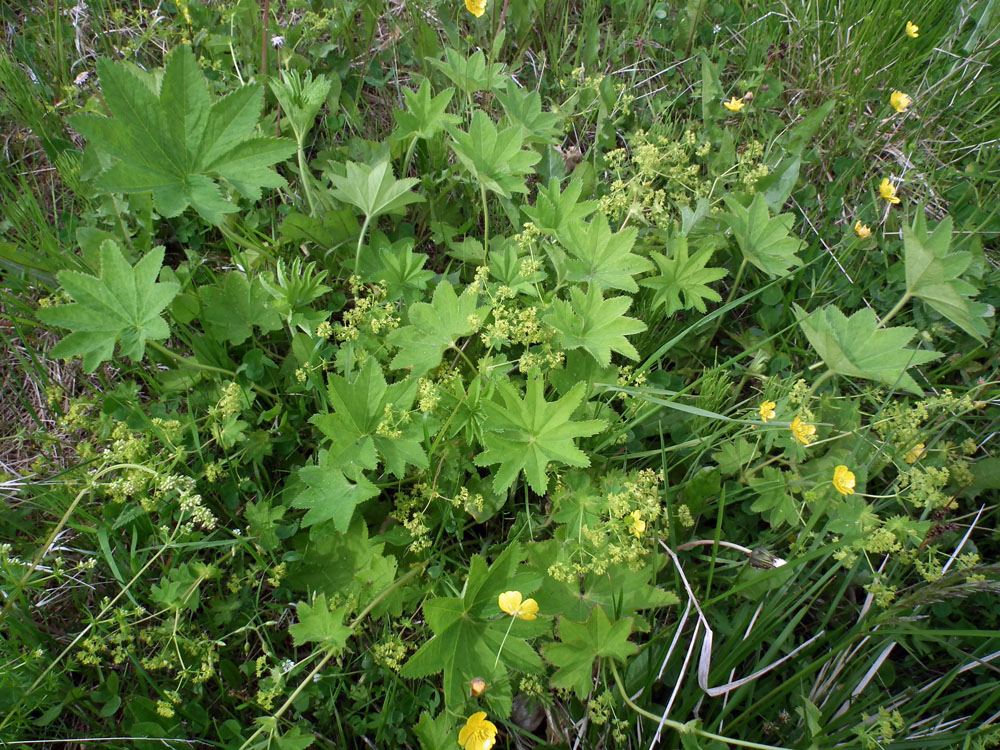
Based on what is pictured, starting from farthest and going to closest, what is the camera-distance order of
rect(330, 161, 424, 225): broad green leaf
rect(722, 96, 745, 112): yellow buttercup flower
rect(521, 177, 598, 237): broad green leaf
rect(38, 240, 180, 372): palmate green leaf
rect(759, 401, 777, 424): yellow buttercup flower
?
1. rect(722, 96, 745, 112): yellow buttercup flower
2. rect(330, 161, 424, 225): broad green leaf
3. rect(521, 177, 598, 237): broad green leaf
4. rect(759, 401, 777, 424): yellow buttercup flower
5. rect(38, 240, 180, 372): palmate green leaf

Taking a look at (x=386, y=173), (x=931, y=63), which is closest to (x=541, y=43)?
(x=386, y=173)

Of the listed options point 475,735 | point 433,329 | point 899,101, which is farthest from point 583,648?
point 899,101

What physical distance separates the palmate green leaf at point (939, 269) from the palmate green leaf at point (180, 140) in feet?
7.67

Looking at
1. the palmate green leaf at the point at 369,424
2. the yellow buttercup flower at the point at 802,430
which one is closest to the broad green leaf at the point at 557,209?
the palmate green leaf at the point at 369,424

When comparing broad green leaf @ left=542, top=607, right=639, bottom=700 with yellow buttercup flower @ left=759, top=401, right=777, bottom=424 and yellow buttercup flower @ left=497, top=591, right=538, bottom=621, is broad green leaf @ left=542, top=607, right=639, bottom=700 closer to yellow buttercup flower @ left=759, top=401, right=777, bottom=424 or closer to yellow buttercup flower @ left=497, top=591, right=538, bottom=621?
yellow buttercup flower @ left=497, top=591, right=538, bottom=621

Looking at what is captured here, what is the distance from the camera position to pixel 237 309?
2.50 metres

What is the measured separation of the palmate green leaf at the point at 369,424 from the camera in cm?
203

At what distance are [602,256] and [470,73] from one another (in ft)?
3.59

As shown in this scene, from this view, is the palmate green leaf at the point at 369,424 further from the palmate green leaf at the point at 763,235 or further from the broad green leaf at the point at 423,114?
the palmate green leaf at the point at 763,235

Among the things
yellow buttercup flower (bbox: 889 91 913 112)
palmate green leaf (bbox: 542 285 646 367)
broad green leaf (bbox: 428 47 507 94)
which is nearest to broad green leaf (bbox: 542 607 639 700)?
palmate green leaf (bbox: 542 285 646 367)

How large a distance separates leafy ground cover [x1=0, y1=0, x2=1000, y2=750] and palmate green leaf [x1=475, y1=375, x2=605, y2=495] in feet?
0.04

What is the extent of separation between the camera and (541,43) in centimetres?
355

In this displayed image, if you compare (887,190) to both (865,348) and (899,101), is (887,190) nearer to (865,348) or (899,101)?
(899,101)

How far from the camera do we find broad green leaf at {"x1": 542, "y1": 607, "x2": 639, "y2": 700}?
1.88 m
